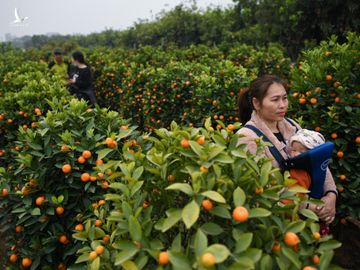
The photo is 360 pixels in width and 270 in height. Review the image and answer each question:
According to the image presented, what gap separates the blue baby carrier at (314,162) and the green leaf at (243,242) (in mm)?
1022

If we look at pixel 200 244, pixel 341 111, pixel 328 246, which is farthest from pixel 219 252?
pixel 341 111

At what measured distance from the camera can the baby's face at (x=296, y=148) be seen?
209 centimetres

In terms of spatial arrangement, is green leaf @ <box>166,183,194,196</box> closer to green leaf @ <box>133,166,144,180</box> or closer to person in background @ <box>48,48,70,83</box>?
green leaf @ <box>133,166,144,180</box>

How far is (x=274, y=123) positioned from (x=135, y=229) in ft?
4.84

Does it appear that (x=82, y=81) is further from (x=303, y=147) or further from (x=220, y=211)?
(x=220, y=211)

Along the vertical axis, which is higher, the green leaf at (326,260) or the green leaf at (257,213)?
the green leaf at (257,213)

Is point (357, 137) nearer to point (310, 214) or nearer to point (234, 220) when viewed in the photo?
point (310, 214)

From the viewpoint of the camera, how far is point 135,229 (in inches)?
46.9

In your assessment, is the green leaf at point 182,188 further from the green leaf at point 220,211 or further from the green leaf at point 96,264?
the green leaf at point 96,264

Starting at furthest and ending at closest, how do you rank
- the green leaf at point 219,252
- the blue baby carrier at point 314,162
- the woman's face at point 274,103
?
the woman's face at point 274,103 → the blue baby carrier at point 314,162 → the green leaf at point 219,252

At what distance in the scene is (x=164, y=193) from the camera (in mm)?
1445

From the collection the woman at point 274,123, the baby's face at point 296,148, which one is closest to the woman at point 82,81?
the woman at point 274,123

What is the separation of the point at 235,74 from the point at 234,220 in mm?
3282

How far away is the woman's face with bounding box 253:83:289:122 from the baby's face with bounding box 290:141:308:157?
0.22 m
